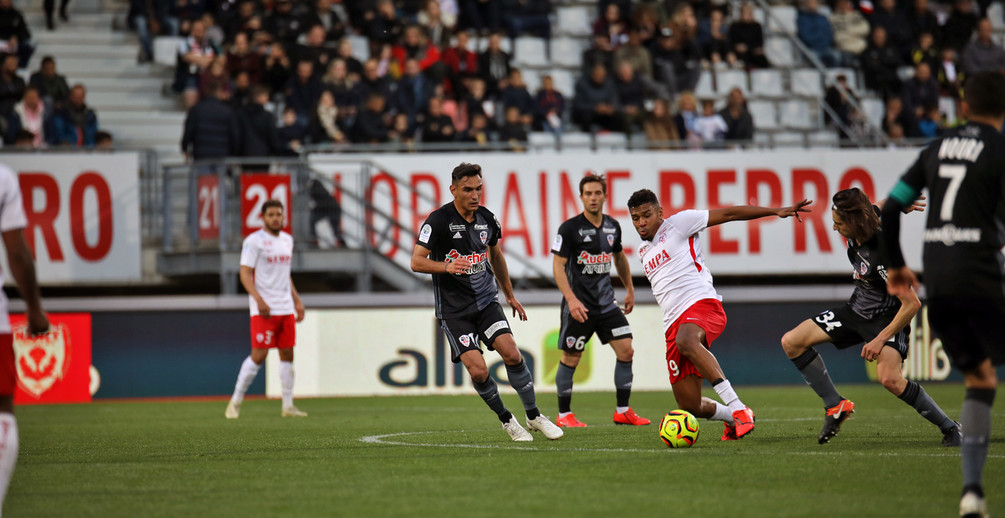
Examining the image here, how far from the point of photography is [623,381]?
38.9 feet

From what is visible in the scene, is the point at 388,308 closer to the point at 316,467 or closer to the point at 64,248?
the point at 64,248

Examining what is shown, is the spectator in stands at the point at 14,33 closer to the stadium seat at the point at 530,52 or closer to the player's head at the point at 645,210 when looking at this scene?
the stadium seat at the point at 530,52

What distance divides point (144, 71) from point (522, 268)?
843cm

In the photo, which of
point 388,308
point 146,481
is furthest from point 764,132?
point 146,481

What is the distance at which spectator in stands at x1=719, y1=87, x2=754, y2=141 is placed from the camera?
65.9 feet

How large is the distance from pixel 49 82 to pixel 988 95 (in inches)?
671

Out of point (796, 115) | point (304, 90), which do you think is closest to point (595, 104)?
point (796, 115)

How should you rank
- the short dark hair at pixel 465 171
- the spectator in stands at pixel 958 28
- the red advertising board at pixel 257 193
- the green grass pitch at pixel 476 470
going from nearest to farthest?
the green grass pitch at pixel 476 470, the short dark hair at pixel 465 171, the red advertising board at pixel 257 193, the spectator in stands at pixel 958 28

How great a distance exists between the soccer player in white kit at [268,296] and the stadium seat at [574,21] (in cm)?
1115

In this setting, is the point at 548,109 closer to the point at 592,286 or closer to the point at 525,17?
the point at 525,17

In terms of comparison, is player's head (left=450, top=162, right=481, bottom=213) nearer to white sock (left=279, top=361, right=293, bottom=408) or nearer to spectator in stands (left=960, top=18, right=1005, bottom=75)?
white sock (left=279, top=361, right=293, bottom=408)

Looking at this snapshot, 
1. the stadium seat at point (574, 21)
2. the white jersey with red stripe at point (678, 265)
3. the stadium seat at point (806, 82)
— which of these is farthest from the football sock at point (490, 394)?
the stadium seat at point (574, 21)

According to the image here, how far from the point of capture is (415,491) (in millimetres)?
6672

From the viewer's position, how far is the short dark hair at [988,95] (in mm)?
5875
